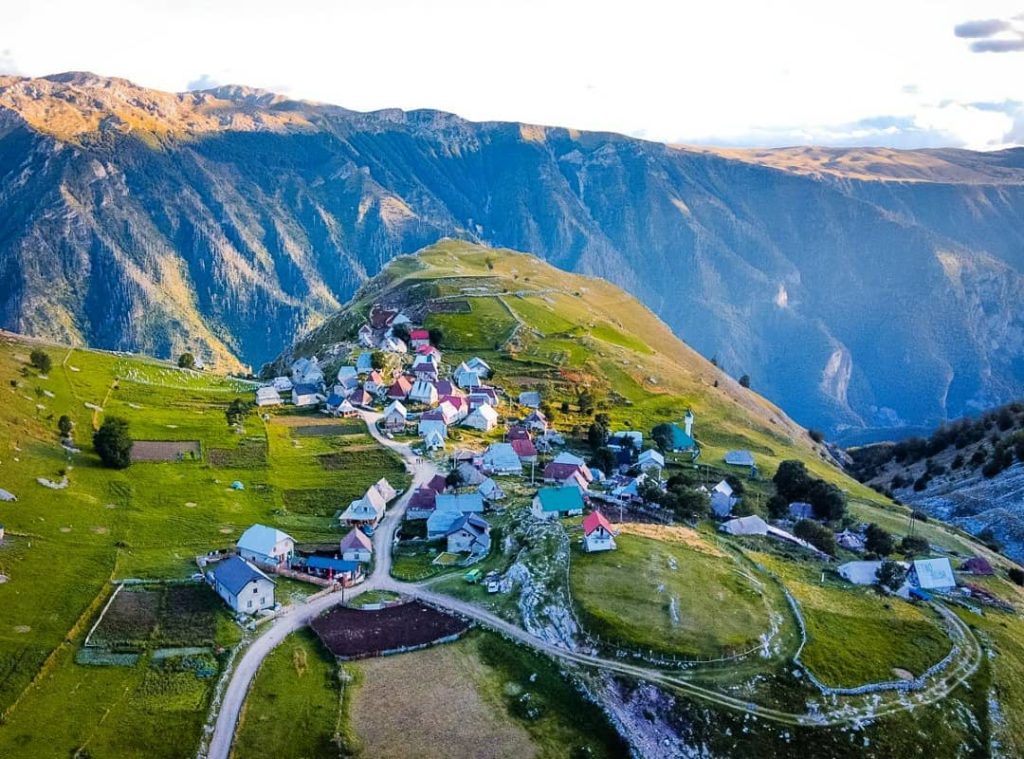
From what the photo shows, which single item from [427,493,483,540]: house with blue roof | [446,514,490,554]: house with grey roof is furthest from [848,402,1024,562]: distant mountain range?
[446,514,490,554]: house with grey roof

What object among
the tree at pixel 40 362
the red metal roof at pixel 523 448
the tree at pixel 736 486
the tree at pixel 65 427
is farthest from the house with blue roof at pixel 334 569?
the tree at pixel 40 362

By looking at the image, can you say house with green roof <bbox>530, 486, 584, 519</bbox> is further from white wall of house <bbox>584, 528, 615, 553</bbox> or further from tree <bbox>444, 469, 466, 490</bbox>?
tree <bbox>444, 469, 466, 490</bbox>

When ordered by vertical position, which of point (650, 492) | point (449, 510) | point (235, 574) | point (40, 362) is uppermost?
point (40, 362)

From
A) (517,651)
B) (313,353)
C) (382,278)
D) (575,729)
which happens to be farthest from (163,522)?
(382,278)

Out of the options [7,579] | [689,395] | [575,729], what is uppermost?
[7,579]

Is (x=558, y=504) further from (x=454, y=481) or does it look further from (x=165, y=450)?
(x=165, y=450)

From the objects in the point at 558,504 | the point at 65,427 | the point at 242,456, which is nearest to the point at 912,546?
the point at 558,504

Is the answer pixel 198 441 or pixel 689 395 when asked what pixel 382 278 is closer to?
pixel 689 395
